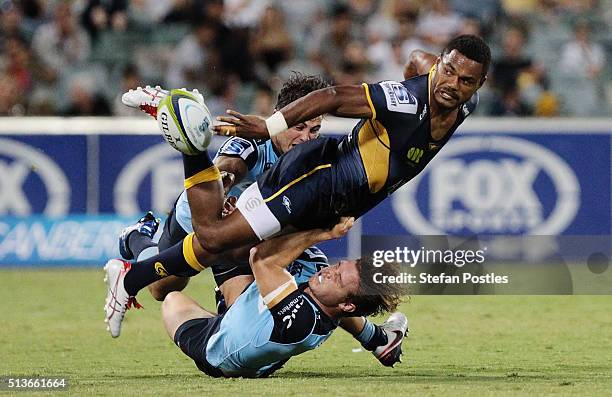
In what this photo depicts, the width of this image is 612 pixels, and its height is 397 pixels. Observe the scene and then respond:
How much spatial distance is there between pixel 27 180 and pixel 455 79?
8.15 m

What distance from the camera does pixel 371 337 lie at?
8.41 meters

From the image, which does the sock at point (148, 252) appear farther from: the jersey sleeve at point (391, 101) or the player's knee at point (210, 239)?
the jersey sleeve at point (391, 101)

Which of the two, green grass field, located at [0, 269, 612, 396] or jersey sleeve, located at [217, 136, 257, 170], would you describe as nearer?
green grass field, located at [0, 269, 612, 396]

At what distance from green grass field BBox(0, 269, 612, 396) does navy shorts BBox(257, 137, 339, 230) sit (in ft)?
3.45

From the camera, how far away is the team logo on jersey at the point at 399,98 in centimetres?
750

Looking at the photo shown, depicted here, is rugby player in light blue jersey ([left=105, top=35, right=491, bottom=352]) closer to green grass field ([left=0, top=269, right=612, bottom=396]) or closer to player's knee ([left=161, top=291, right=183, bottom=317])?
player's knee ([left=161, top=291, right=183, bottom=317])

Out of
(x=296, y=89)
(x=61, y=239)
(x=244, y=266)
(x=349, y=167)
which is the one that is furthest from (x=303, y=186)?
(x=61, y=239)

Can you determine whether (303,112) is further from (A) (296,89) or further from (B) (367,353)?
(B) (367,353)

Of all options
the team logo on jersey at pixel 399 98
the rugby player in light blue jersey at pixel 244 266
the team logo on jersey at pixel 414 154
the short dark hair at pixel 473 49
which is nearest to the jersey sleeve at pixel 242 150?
the rugby player in light blue jersey at pixel 244 266

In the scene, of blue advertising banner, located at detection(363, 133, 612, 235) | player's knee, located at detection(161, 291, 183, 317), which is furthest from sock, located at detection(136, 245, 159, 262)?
blue advertising banner, located at detection(363, 133, 612, 235)

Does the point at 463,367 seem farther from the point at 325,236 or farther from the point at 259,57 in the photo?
the point at 259,57

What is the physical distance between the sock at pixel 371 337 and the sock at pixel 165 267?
1.23m

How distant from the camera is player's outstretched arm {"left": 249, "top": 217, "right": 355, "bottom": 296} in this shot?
7500 millimetres

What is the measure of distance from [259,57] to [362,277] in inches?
365
